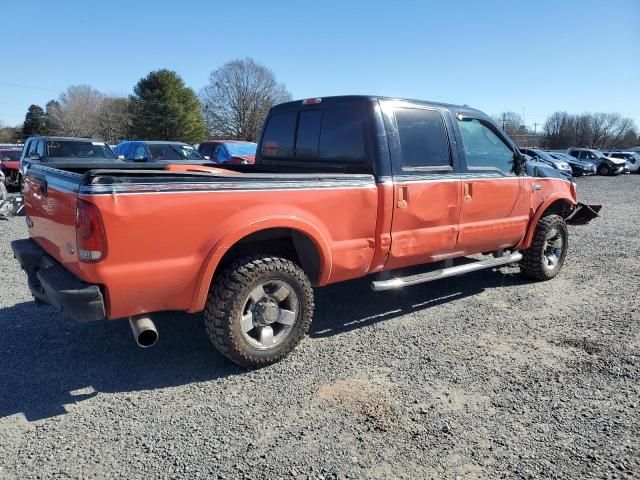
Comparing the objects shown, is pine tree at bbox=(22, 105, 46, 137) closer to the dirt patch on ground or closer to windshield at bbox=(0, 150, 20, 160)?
windshield at bbox=(0, 150, 20, 160)

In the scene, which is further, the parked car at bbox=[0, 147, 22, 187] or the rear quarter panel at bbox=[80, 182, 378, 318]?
the parked car at bbox=[0, 147, 22, 187]

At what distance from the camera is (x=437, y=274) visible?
4695mm

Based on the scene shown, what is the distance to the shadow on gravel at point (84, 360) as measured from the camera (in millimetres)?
3318

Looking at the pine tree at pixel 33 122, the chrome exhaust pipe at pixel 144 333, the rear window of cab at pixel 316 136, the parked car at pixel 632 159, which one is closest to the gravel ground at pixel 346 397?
the chrome exhaust pipe at pixel 144 333

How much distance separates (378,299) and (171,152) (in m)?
10.9

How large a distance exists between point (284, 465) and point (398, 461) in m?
0.62

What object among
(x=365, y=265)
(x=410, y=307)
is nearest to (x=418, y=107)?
(x=365, y=265)

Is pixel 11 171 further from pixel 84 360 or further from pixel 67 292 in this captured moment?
pixel 67 292

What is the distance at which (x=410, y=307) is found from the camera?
516 cm

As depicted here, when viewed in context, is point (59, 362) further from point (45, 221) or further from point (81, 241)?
point (81, 241)

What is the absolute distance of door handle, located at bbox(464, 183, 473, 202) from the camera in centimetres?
482

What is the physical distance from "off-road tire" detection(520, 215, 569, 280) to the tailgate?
501 cm

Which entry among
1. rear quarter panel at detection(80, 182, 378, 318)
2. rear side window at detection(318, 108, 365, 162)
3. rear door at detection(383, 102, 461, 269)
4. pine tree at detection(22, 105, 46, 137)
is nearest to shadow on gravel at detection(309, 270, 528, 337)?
rear door at detection(383, 102, 461, 269)

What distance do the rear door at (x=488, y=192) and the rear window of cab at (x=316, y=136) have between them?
3.96ft
